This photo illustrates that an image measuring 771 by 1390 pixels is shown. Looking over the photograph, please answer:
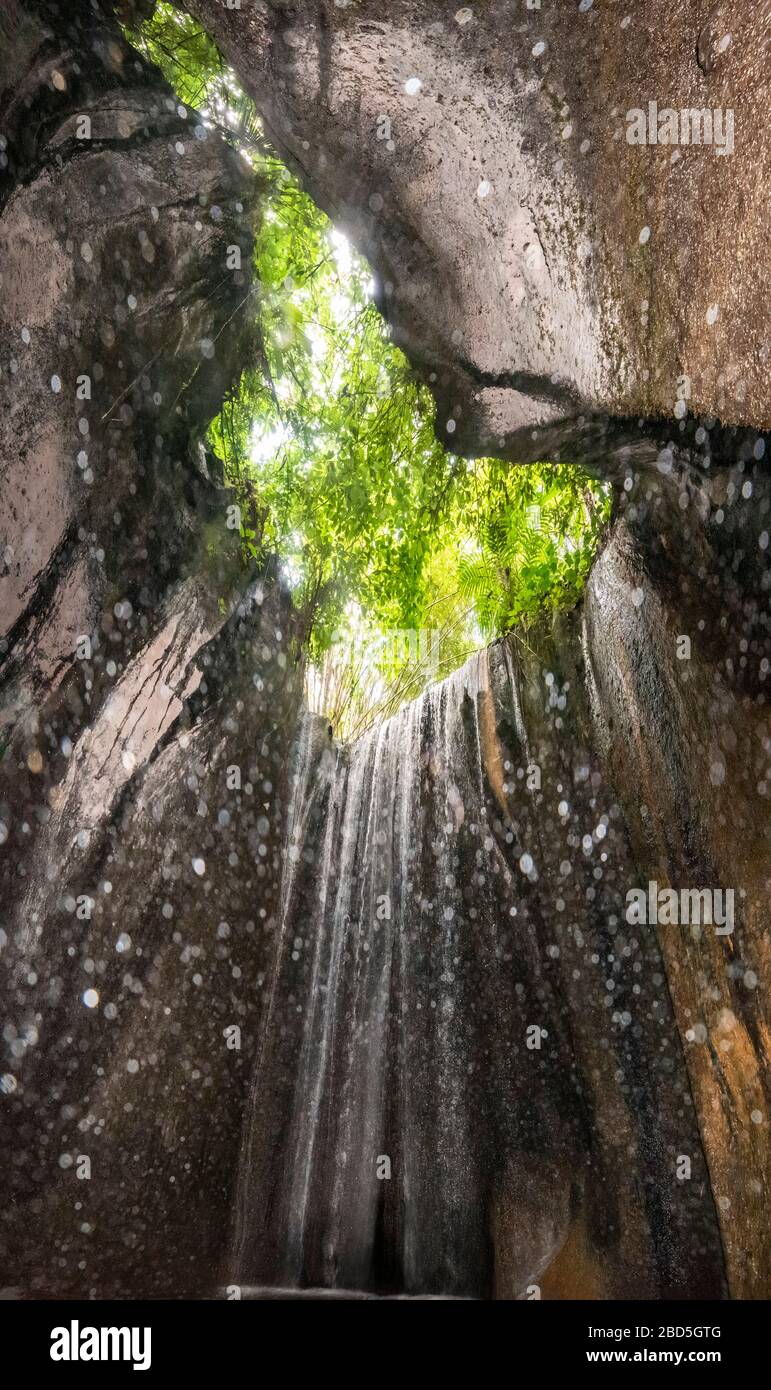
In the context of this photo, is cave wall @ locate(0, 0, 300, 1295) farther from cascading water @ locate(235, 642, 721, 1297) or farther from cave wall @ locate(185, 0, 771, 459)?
cave wall @ locate(185, 0, 771, 459)

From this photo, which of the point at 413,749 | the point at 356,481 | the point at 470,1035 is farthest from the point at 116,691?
the point at 356,481

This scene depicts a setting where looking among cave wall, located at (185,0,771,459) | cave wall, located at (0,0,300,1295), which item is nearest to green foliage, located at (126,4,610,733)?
cave wall, located at (0,0,300,1295)

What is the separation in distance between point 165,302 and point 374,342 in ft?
6.84

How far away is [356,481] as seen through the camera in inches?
245

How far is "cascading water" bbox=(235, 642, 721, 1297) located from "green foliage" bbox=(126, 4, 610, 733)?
96cm

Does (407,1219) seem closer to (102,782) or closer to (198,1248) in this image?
(198,1248)

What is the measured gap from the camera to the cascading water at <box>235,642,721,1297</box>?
13.8 feet

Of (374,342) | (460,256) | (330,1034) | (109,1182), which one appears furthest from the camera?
(374,342)

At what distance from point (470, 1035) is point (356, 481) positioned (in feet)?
11.0

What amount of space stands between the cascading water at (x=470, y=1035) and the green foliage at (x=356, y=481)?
964 mm

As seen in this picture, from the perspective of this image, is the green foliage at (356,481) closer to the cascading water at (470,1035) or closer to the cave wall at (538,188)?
the cascading water at (470,1035)

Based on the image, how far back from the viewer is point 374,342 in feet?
20.3

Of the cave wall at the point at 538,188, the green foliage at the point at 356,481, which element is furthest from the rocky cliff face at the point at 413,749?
the green foliage at the point at 356,481
